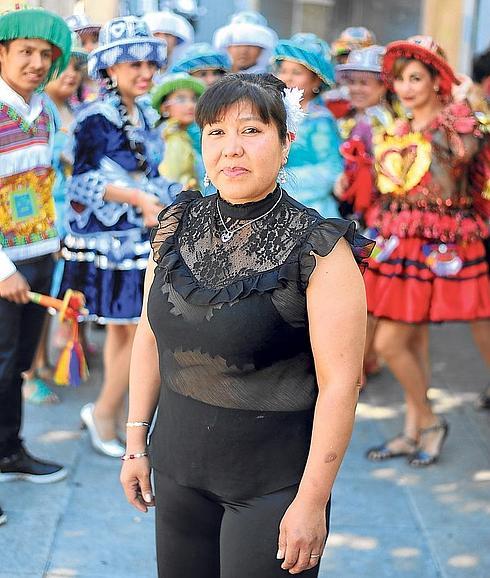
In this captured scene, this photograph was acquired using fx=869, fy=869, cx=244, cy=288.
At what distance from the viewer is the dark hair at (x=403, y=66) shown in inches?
152

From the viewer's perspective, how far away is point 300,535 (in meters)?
1.88

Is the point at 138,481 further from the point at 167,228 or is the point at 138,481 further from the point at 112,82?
the point at 112,82

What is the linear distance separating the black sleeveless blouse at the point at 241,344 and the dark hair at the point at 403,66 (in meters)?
2.11

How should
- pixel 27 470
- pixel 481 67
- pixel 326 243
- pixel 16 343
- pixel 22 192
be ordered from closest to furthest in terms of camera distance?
pixel 326 243 → pixel 22 192 → pixel 16 343 → pixel 27 470 → pixel 481 67

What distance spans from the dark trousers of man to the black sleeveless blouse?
1602 mm

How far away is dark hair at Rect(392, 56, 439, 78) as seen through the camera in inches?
152

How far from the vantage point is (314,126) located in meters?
4.28

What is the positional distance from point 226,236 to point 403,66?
222 centimetres

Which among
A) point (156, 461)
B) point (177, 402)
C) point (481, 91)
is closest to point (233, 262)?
point (177, 402)

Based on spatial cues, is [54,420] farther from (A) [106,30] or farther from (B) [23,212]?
(A) [106,30]

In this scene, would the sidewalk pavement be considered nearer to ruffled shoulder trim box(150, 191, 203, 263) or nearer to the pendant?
ruffled shoulder trim box(150, 191, 203, 263)

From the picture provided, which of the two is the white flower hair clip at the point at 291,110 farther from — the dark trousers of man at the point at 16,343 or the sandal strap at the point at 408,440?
the sandal strap at the point at 408,440

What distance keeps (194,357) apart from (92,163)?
2086 millimetres

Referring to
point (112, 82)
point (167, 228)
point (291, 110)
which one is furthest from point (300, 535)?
point (112, 82)
